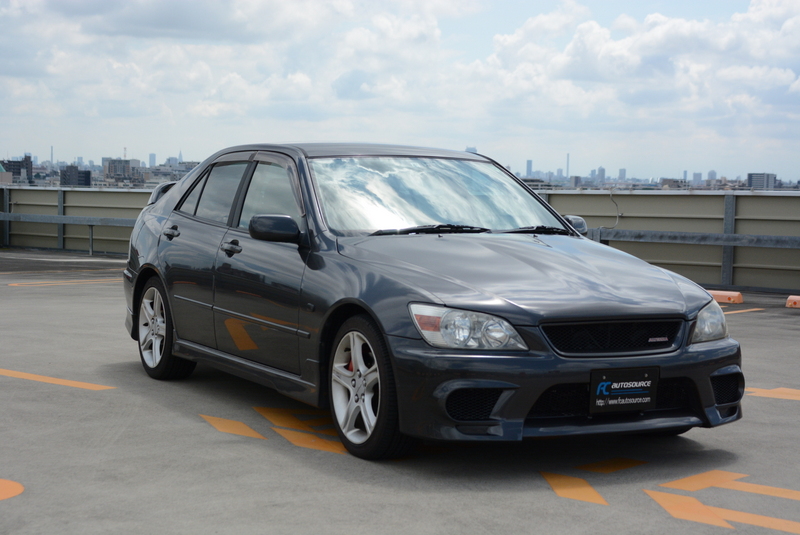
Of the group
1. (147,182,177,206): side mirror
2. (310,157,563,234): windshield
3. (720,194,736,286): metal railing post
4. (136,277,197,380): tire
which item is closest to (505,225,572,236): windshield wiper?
(310,157,563,234): windshield

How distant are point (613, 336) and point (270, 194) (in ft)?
7.88

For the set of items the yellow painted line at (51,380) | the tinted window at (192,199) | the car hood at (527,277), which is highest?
the tinted window at (192,199)

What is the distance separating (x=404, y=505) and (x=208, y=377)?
3399 mm

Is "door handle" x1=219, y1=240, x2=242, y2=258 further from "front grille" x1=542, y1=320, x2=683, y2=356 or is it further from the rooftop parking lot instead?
"front grille" x1=542, y1=320, x2=683, y2=356

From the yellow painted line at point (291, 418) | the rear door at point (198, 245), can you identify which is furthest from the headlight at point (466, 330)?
the rear door at point (198, 245)

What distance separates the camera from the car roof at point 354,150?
5961 millimetres

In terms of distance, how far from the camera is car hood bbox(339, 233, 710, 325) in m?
4.43

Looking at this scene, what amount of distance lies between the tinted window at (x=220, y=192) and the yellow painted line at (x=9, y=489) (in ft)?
7.76

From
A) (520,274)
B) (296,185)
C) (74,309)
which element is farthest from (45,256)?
(520,274)

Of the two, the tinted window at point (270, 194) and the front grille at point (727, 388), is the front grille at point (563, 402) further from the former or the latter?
the tinted window at point (270, 194)

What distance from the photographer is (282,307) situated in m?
5.35

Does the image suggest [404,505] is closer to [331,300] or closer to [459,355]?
[459,355]

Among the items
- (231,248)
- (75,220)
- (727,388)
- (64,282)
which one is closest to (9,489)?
(231,248)

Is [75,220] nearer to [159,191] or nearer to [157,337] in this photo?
[159,191]
